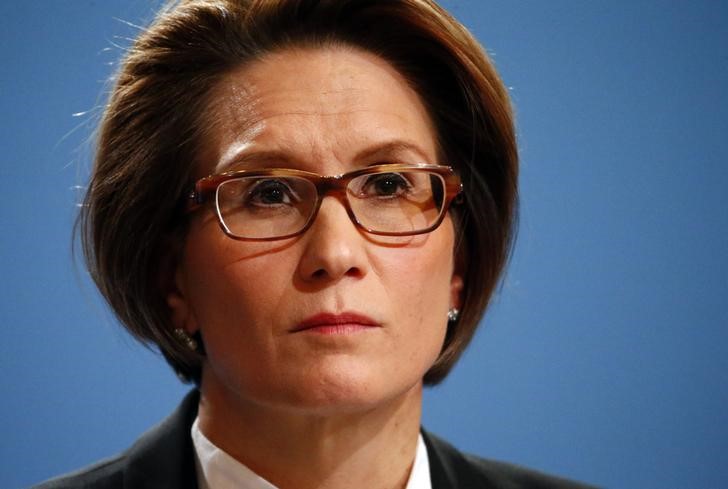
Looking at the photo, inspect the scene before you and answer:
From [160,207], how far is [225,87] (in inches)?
7.8

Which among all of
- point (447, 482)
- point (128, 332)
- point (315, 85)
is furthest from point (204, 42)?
point (447, 482)

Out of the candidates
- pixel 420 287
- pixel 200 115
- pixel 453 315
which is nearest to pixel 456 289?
pixel 453 315

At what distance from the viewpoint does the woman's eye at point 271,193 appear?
54.6 inches

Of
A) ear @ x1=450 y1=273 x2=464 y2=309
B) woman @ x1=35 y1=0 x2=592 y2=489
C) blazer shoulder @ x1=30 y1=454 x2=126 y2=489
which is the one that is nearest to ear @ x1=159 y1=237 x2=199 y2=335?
woman @ x1=35 y1=0 x2=592 y2=489

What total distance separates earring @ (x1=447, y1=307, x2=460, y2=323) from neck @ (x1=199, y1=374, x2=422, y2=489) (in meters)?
0.19

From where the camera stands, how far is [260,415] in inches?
56.8

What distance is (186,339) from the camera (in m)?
1.55

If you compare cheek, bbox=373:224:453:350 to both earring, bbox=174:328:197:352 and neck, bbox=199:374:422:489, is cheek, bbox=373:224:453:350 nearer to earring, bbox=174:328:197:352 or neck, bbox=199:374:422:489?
neck, bbox=199:374:422:489

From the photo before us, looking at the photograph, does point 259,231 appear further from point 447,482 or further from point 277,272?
point 447,482

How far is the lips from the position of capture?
1309 mm

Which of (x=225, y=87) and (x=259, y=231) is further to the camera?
(x=225, y=87)

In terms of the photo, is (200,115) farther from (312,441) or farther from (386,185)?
(312,441)

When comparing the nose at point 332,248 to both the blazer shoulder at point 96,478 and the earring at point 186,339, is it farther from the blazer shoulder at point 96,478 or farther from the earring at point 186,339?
the blazer shoulder at point 96,478

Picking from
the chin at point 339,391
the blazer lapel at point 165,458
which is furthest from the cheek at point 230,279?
the blazer lapel at point 165,458
